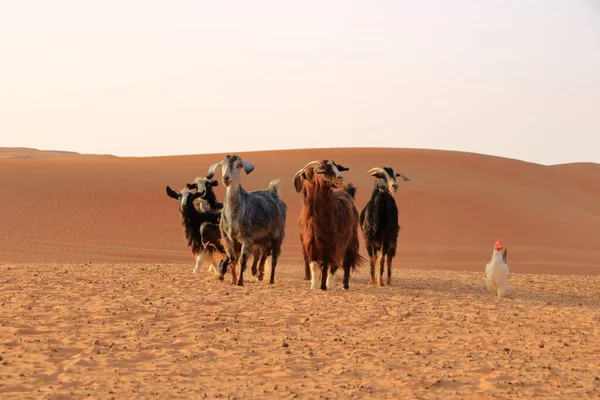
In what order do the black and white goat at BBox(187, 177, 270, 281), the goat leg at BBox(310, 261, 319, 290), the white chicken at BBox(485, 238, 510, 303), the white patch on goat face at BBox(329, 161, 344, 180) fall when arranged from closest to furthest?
the white chicken at BBox(485, 238, 510, 303) → the white patch on goat face at BBox(329, 161, 344, 180) → the goat leg at BBox(310, 261, 319, 290) → the black and white goat at BBox(187, 177, 270, 281)

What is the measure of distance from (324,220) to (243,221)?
133 centimetres

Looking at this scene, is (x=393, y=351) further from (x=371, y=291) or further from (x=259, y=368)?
(x=371, y=291)

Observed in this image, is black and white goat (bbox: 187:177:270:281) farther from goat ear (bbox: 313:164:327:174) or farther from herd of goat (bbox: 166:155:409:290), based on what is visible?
goat ear (bbox: 313:164:327:174)

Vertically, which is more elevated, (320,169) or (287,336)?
(320,169)

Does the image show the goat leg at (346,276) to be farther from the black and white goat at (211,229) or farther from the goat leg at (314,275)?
the black and white goat at (211,229)

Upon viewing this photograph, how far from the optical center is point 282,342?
982 centimetres

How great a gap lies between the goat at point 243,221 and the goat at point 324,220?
0.74 metres

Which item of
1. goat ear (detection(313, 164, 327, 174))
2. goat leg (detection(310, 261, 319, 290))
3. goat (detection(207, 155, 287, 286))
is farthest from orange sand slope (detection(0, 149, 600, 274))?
goat ear (detection(313, 164, 327, 174))

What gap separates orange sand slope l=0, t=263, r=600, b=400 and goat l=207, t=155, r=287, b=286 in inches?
23.6

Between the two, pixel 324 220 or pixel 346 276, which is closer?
pixel 324 220

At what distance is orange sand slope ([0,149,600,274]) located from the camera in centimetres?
3225

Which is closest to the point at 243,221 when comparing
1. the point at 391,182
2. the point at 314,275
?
the point at 314,275

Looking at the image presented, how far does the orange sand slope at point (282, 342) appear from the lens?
318 inches

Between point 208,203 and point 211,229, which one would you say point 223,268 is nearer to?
point 211,229
